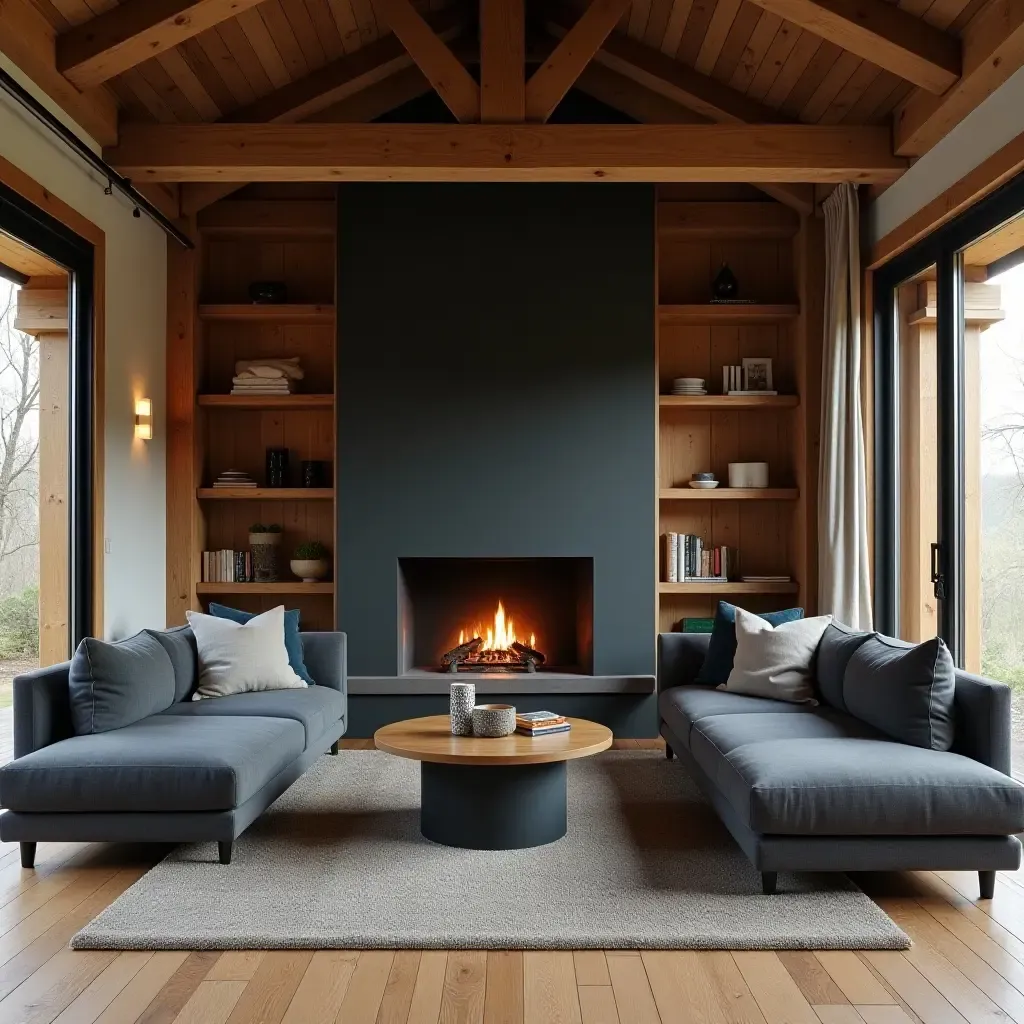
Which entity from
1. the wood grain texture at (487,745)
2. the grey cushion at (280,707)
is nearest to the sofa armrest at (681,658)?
the wood grain texture at (487,745)

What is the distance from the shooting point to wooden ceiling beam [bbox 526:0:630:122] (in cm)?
511

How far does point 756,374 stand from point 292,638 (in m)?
3.11

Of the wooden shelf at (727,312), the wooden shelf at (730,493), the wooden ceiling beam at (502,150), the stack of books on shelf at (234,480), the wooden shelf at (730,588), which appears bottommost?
the wooden shelf at (730,588)

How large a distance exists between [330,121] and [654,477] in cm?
277

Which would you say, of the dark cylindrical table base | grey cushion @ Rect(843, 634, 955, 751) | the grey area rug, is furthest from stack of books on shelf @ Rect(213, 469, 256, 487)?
grey cushion @ Rect(843, 634, 955, 751)

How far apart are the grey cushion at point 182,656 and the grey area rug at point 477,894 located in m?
0.70

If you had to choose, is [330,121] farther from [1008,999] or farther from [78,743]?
[1008,999]

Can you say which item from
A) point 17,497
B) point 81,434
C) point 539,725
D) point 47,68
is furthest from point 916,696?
point 47,68

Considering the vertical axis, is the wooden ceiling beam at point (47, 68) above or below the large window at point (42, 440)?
above

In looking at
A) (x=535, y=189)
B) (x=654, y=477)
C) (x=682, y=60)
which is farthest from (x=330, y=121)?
(x=654, y=477)

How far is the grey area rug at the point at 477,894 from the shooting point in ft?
10.0

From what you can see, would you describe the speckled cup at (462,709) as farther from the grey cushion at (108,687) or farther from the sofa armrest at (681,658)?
the sofa armrest at (681,658)

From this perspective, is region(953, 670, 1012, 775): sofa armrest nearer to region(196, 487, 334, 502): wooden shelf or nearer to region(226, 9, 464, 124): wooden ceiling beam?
region(196, 487, 334, 502): wooden shelf

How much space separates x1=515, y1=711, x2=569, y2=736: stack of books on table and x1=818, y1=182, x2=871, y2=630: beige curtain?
203cm
